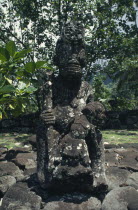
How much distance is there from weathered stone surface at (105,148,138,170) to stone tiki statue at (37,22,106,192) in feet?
5.53

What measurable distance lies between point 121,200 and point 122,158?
2694 mm

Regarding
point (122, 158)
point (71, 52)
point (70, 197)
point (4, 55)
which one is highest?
point (71, 52)

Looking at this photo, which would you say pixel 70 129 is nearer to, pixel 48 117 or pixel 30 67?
pixel 48 117

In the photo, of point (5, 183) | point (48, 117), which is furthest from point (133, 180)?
point (5, 183)

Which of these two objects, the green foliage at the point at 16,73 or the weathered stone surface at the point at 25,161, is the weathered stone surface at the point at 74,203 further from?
the weathered stone surface at the point at 25,161

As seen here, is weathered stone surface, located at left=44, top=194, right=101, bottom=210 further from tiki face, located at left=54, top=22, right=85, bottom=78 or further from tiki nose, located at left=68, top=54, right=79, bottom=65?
tiki nose, located at left=68, top=54, right=79, bottom=65

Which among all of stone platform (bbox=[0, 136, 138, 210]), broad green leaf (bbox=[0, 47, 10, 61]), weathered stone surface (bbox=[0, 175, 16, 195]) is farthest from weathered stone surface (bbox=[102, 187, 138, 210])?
broad green leaf (bbox=[0, 47, 10, 61])

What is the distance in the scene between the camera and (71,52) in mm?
4027

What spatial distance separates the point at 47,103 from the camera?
4.00 meters

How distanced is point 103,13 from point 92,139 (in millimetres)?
9953

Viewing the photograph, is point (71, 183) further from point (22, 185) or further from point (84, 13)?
point (84, 13)

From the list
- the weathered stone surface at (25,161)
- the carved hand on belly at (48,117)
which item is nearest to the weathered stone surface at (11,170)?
the weathered stone surface at (25,161)

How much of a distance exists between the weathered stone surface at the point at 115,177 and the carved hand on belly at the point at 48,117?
140 centimetres

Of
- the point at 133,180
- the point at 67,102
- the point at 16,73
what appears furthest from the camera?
the point at 133,180
